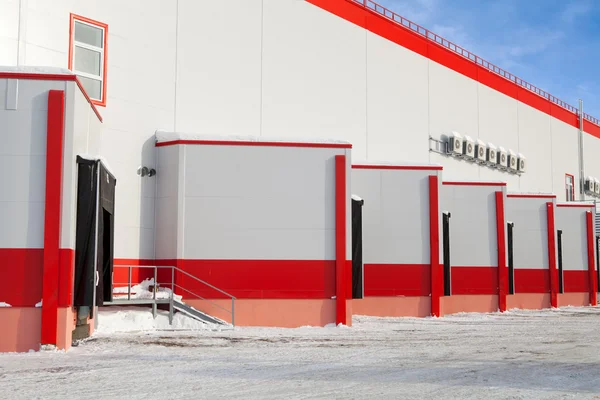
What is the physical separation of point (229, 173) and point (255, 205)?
1018 mm

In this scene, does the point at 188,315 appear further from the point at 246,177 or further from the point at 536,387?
the point at 536,387

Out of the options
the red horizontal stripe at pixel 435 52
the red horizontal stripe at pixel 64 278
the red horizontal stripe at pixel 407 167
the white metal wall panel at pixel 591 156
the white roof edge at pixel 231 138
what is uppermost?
the red horizontal stripe at pixel 435 52

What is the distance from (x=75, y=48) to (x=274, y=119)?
713 cm

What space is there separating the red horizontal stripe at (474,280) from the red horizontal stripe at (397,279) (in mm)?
3089

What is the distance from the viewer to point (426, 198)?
73.8 feet

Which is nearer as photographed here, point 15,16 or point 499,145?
point 15,16

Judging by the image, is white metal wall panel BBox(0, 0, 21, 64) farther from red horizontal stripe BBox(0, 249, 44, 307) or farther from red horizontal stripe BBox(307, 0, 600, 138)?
red horizontal stripe BBox(307, 0, 600, 138)

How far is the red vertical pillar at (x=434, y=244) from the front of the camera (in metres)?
22.3

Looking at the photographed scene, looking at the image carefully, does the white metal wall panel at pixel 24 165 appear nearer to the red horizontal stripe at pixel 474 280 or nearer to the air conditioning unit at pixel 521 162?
the red horizontal stripe at pixel 474 280

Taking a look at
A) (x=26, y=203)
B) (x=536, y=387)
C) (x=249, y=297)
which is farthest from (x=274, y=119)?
(x=536, y=387)

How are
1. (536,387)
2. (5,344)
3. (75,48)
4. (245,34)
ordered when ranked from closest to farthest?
(536,387), (5,344), (75,48), (245,34)

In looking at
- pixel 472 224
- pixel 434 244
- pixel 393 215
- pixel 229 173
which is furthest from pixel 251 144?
pixel 472 224

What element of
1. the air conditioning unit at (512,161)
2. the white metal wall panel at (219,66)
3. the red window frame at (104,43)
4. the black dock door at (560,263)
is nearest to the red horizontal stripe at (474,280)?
the black dock door at (560,263)

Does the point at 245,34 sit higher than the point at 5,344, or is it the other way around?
the point at 245,34
